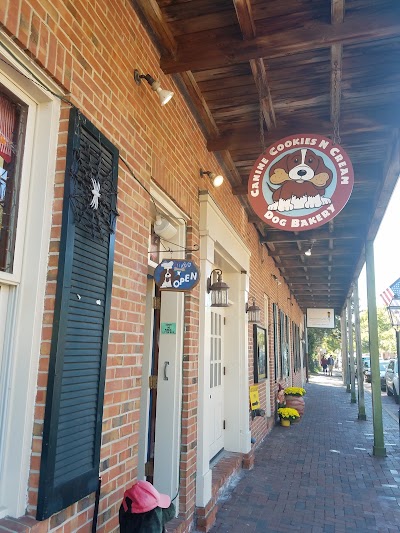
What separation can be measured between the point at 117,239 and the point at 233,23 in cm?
196

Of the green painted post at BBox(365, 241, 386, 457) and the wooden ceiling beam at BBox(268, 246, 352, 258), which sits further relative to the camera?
the wooden ceiling beam at BBox(268, 246, 352, 258)

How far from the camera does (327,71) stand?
11.9 ft

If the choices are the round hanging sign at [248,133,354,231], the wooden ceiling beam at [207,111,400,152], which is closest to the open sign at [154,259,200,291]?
Result: the round hanging sign at [248,133,354,231]

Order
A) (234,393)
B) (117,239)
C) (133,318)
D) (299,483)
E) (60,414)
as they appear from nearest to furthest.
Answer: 1. (60,414)
2. (117,239)
3. (133,318)
4. (299,483)
5. (234,393)

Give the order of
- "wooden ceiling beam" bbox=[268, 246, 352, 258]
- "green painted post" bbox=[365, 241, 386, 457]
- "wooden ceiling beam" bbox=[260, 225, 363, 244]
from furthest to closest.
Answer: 1. "wooden ceiling beam" bbox=[268, 246, 352, 258]
2. "wooden ceiling beam" bbox=[260, 225, 363, 244]
3. "green painted post" bbox=[365, 241, 386, 457]

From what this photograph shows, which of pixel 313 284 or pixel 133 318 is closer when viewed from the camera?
pixel 133 318

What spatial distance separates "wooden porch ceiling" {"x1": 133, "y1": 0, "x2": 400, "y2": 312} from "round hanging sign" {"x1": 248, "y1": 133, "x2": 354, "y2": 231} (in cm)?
48

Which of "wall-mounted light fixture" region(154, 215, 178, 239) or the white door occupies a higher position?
"wall-mounted light fixture" region(154, 215, 178, 239)

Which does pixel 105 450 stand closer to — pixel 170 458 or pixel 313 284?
pixel 170 458

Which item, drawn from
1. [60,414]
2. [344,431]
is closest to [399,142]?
[60,414]

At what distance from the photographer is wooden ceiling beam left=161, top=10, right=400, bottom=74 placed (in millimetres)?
2879

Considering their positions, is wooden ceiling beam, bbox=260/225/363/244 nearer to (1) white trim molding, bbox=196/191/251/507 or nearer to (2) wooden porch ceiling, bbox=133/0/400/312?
(1) white trim molding, bbox=196/191/251/507

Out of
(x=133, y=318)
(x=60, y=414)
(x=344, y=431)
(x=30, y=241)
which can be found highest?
(x=30, y=241)

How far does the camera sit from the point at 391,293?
9742mm
